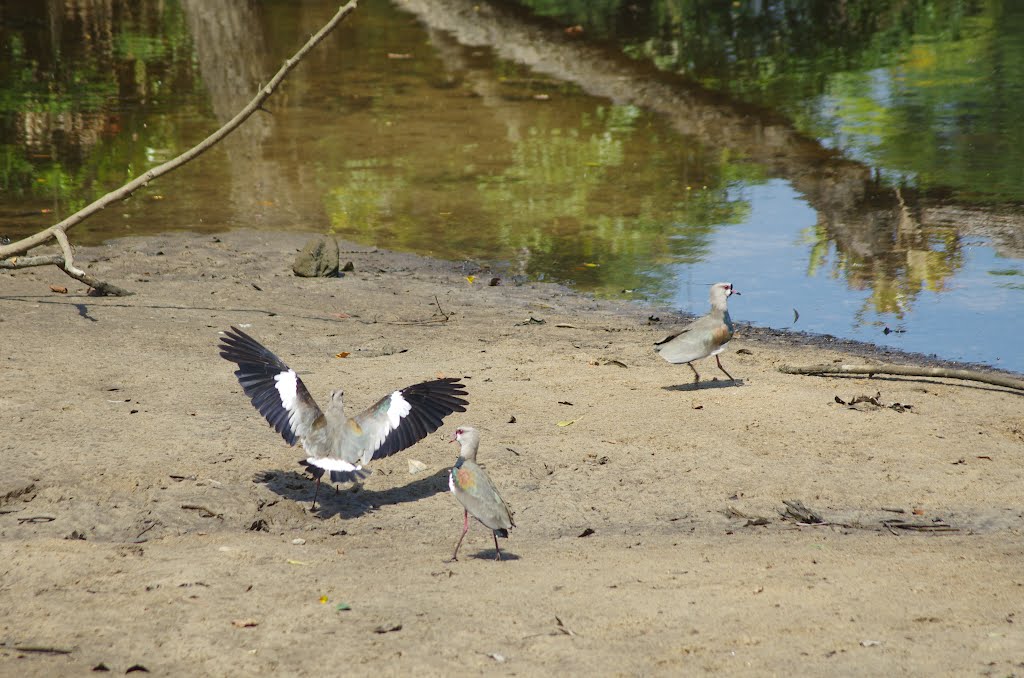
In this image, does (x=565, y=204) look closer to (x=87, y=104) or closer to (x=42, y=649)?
(x=87, y=104)

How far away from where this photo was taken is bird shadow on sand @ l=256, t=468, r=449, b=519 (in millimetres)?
5754

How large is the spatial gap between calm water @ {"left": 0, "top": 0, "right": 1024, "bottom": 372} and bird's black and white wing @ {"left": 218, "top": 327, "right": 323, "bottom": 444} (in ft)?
14.1

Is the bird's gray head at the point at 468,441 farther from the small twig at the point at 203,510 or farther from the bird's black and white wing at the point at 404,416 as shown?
the small twig at the point at 203,510

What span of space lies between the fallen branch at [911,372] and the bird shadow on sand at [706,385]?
0.42 metres

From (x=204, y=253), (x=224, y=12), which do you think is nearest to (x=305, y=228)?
(x=204, y=253)

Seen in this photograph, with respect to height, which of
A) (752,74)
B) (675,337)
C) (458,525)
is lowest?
(458,525)

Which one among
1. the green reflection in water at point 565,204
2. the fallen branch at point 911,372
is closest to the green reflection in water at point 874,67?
the green reflection in water at point 565,204

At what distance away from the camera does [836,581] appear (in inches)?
187

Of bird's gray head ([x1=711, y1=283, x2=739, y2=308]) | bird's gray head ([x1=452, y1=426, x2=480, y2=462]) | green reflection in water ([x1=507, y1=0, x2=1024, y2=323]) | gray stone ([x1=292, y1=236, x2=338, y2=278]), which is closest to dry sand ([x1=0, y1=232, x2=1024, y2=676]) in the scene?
bird's gray head ([x1=452, y1=426, x2=480, y2=462])

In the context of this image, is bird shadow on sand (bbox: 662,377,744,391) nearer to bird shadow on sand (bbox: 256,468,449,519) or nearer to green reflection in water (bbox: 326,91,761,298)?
bird shadow on sand (bbox: 256,468,449,519)

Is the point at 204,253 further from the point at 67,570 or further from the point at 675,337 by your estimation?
the point at 67,570

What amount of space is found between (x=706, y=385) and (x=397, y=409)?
8.29ft

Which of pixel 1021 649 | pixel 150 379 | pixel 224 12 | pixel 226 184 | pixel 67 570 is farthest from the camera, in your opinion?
pixel 224 12

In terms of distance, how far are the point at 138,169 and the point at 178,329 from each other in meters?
5.91
